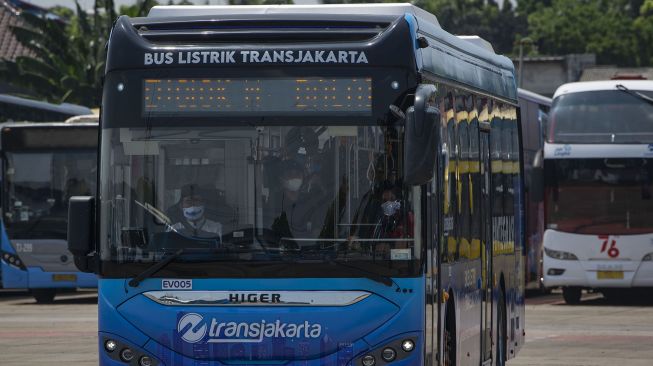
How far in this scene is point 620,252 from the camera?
95.4 ft

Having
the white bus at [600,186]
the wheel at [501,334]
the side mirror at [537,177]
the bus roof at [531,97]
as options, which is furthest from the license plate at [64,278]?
the wheel at [501,334]

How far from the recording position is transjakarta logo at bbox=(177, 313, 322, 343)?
34.4 feet

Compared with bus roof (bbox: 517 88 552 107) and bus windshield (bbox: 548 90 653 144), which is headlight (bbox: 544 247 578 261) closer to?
bus windshield (bbox: 548 90 653 144)

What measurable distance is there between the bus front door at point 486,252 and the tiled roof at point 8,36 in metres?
60.1

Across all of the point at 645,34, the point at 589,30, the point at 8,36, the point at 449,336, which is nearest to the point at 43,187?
the point at 449,336

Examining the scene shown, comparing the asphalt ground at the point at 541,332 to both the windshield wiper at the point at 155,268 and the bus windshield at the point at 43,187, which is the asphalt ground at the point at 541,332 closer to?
the bus windshield at the point at 43,187

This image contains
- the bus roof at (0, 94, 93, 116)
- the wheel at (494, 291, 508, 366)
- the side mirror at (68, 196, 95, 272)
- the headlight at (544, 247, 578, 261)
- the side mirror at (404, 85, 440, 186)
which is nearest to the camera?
the side mirror at (404, 85, 440, 186)

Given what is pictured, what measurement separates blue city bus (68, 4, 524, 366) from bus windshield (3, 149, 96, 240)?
734 inches

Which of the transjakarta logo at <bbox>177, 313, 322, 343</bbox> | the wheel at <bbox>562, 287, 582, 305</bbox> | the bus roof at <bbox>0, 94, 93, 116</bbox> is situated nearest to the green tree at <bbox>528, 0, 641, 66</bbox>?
the bus roof at <bbox>0, 94, 93, 116</bbox>

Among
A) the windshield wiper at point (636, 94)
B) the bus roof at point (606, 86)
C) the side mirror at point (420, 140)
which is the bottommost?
the side mirror at point (420, 140)

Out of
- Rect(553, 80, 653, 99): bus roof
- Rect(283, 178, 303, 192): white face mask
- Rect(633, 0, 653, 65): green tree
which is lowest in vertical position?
Rect(283, 178, 303, 192): white face mask

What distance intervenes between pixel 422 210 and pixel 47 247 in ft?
64.8

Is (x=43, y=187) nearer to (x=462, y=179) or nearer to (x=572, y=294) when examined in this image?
(x=572, y=294)

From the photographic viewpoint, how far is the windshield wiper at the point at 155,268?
34.7 feet
